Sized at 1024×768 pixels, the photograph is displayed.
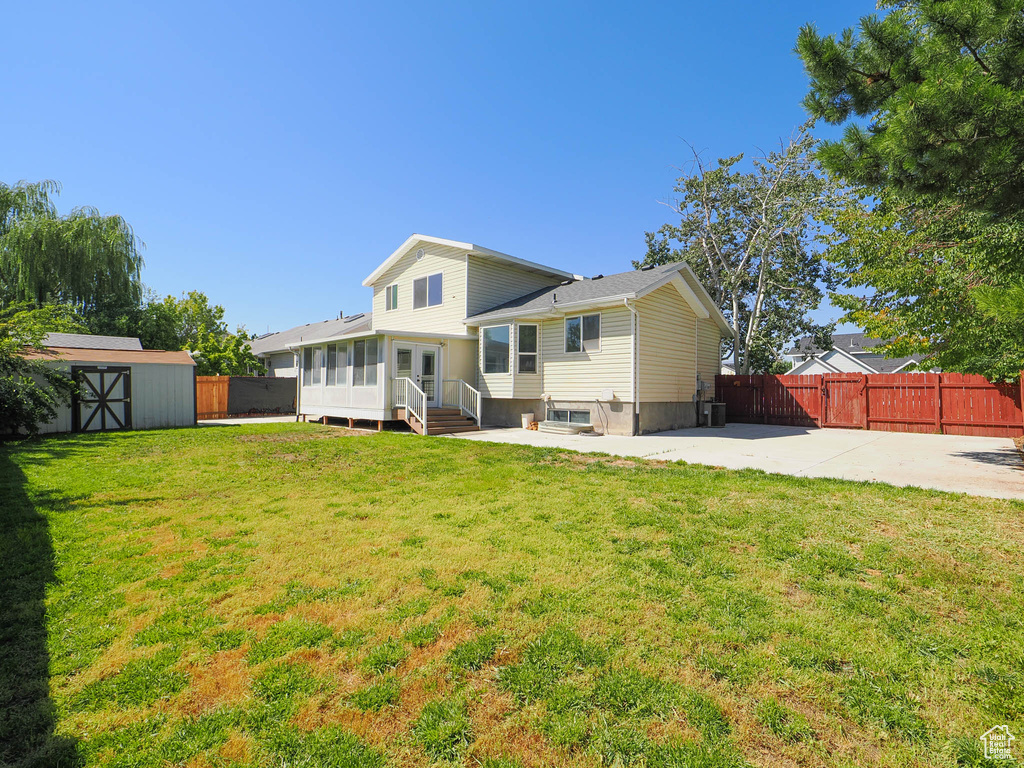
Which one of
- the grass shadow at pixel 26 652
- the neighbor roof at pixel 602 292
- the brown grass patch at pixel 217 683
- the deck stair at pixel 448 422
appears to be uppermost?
the neighbor roof at pixel 602 292

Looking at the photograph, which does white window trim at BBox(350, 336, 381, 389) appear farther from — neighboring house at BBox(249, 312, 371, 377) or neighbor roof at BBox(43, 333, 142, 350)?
neighbor roof at BBox(43, 333, 142, 350)

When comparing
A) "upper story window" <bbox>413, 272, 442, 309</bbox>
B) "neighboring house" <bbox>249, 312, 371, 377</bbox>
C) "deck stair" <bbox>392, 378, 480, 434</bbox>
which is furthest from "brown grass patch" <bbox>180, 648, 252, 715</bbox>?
"neighboring house" <bbox>249, 312, 371, 377</bbox>

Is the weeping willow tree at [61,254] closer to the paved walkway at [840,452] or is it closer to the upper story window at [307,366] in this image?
the upper story window at [307,366]

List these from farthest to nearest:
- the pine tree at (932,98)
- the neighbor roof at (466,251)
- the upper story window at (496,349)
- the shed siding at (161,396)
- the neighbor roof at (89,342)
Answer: the neighbor roof at (89,342)
the neighbor roof at (466,251)
the upper story window at (496,349)
the shed siding at (161,396)
the pine tree at (932,98)

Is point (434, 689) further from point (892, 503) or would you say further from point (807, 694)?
point (892, 503)

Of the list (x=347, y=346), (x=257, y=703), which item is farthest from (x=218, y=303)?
(x=257, y=703)

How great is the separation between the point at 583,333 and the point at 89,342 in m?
18.2

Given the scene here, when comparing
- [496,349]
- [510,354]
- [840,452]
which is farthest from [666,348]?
[840,452]

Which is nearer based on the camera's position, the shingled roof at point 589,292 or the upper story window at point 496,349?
the shingled roof at point 589,292

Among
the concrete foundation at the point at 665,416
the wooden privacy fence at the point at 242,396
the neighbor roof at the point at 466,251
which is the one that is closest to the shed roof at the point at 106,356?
the wooden privacy fence at the point at 242,396

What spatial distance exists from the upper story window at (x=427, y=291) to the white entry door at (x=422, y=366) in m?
3.08

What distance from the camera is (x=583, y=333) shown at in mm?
13492

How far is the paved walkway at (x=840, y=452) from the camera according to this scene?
6.48 meters

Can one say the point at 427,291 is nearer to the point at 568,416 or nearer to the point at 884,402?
the point at 568,416
